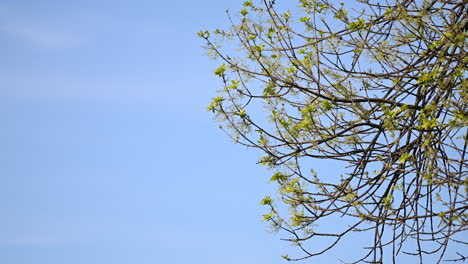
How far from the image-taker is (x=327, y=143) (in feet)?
15.8

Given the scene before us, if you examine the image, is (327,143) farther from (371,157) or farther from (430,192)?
(430,192)

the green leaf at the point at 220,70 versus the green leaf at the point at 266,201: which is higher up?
the green leaf at the point at 220,70

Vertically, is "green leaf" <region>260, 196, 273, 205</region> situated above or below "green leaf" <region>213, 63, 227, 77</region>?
below

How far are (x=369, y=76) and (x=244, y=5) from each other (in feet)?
3.56

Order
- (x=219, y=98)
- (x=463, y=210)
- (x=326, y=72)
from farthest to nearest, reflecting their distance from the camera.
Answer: (x=326, y=72)
(x=219, y=98)
(x=463, y=210)

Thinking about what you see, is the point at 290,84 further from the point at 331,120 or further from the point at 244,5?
the point at 244,5

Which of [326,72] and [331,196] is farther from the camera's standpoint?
[326,72]

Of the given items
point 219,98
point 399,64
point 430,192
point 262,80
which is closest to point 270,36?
point 262,80

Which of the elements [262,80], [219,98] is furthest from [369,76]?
[219,98]

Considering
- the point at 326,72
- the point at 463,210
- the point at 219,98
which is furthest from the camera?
the point at 326,72

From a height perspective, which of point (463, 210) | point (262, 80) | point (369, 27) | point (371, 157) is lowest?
point (463, 210)

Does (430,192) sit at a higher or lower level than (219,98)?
lower

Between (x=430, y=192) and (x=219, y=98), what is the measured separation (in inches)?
63.9

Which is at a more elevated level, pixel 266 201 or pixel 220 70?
pixel 220 70
